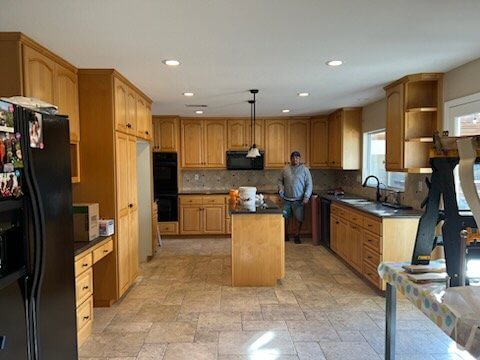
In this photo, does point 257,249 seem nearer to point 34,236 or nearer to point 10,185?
point 34,236

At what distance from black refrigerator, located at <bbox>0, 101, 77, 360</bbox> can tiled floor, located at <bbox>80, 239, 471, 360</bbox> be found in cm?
85

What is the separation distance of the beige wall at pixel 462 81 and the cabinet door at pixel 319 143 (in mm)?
3195

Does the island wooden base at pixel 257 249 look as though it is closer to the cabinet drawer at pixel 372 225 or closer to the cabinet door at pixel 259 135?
the cabinet drawer at pixel 372 225

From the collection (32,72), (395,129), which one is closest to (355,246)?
(395,129)

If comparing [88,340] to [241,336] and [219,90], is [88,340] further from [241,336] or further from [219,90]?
[219,90]

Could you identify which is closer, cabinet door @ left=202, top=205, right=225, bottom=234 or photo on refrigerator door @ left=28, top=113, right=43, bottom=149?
photo on refrigerator door @ left=28, top=113, right=43, bottom=149

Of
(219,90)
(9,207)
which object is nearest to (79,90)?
(219,90)

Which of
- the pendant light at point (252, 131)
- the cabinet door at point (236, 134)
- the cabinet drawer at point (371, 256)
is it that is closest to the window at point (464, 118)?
the cabinet drawer at point (371, 256)

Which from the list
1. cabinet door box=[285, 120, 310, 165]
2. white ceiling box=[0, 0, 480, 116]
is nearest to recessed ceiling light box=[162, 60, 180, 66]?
white ceiling box=[0, 0, 480, 116]

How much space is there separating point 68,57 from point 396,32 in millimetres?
2582

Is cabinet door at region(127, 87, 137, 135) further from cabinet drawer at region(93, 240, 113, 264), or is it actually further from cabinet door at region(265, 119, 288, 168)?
cabinet door at region(265, 119, 288, 168)

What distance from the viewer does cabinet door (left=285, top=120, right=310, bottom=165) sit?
6711mm

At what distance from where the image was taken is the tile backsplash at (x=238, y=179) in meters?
7.04

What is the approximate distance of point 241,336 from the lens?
2814 mm
